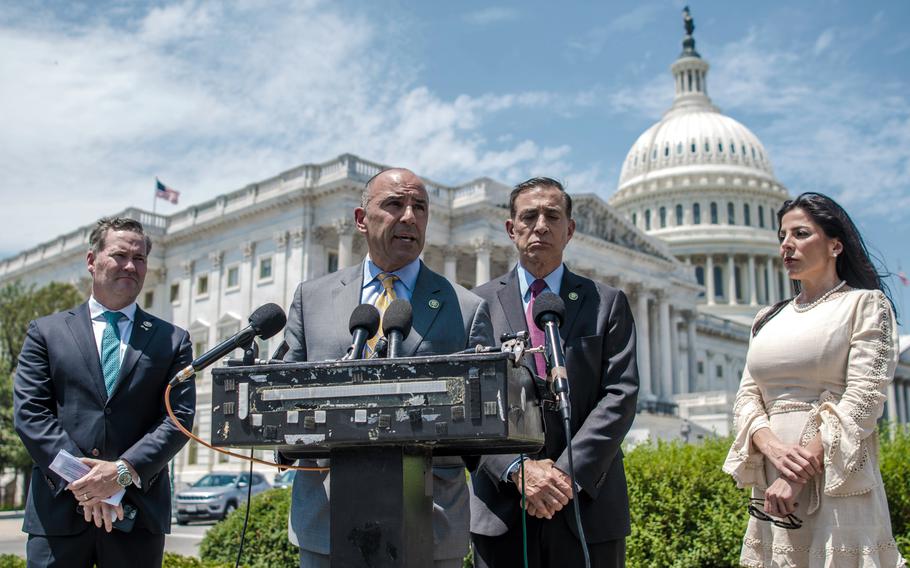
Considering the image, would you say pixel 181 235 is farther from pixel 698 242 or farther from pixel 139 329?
pixel 698 242

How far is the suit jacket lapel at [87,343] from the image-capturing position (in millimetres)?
5414

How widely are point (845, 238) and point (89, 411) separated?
4.53 m

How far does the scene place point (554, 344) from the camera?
12.1 ft

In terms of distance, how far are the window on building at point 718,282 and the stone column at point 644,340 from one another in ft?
134

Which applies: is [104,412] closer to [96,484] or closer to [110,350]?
[110,350]

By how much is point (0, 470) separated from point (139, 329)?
36.4m

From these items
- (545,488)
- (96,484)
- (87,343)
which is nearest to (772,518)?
(545,488)

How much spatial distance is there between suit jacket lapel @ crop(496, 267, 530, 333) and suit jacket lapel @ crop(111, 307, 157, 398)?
2227 mm

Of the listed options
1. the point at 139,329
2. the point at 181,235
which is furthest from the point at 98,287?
the point at 181,235

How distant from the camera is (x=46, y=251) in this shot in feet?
210

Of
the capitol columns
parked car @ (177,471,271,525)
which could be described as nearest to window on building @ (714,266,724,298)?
the capitol columns

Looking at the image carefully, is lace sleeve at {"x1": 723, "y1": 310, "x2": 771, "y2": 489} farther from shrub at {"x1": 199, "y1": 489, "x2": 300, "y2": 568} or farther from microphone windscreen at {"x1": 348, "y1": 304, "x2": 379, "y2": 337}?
shrub at {"x1": 199, "y1": 489, "x2": 300, "y2": 568}

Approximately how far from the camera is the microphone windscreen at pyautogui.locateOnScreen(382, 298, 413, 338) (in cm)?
352

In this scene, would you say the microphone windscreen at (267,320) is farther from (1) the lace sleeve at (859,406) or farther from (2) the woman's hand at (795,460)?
(1) the lace sleeve at (859,406)
